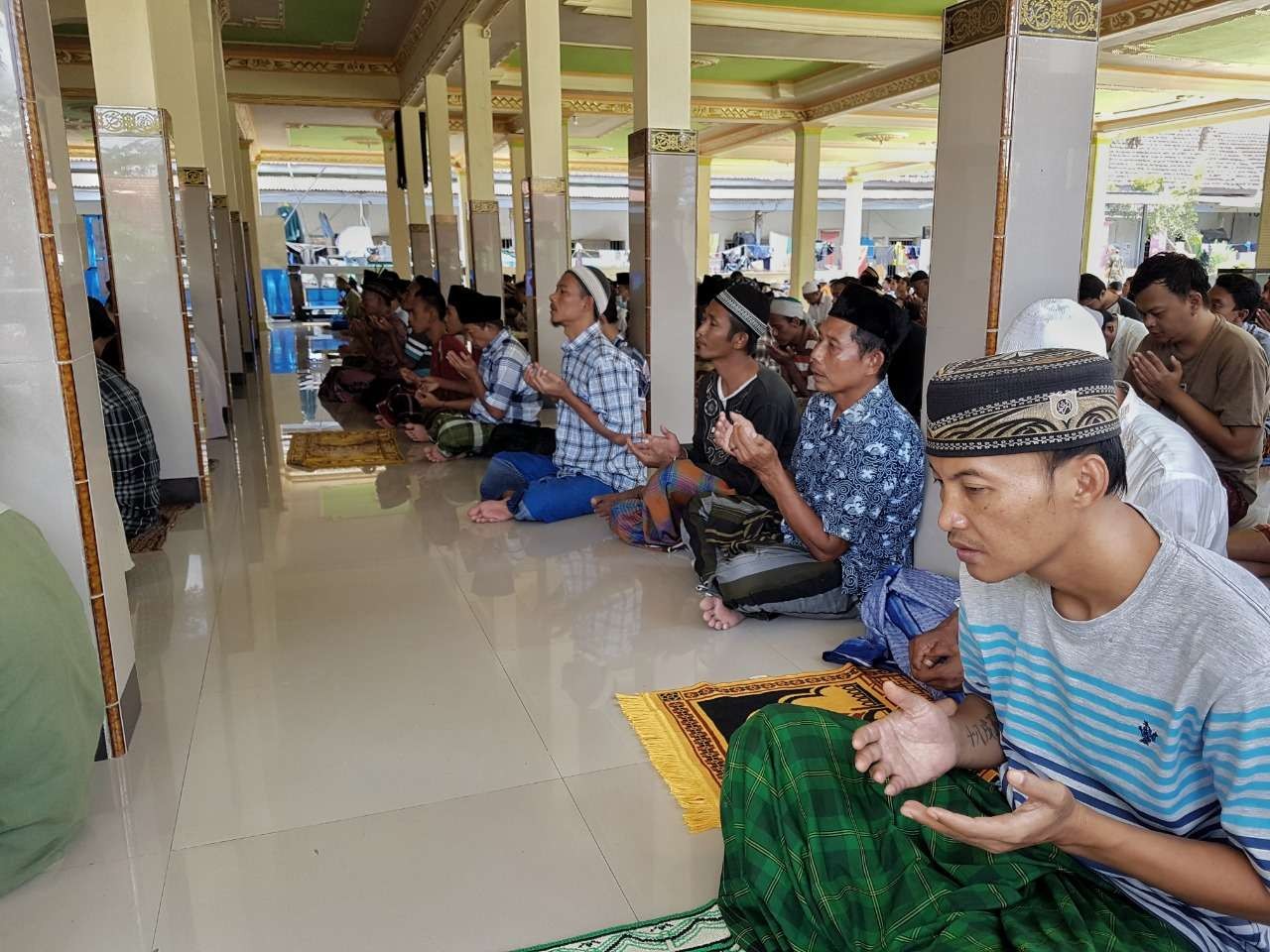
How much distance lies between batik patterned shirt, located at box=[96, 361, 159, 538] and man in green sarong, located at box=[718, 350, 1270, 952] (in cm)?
338

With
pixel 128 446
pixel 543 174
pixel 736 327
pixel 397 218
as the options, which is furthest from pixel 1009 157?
pixel 397 218

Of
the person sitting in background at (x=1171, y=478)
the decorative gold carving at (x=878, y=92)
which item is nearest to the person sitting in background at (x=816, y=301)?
the decorative gold carving at (x=878, y=92)

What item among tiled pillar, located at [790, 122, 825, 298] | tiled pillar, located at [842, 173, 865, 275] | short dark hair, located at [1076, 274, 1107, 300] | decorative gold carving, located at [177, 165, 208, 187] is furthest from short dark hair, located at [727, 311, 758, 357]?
tiled pillar, located at [842, 173, 865, 275]

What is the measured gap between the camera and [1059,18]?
8.98ft

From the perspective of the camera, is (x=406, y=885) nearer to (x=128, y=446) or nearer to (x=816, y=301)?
(x=128, y=446)

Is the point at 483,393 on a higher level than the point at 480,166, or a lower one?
lower

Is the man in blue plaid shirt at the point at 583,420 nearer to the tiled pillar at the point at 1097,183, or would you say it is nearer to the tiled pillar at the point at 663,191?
the tiled pillar at the point at 663,191

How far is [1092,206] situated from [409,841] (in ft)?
48.3

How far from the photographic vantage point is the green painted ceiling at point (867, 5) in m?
8.67

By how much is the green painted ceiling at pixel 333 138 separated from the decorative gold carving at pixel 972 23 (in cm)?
1462

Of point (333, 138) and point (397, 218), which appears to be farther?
point (333, 138)

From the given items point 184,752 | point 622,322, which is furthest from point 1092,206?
point 184,752

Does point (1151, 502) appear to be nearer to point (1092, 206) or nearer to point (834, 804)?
point (834, 804)

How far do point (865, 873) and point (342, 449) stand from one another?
521 cm
